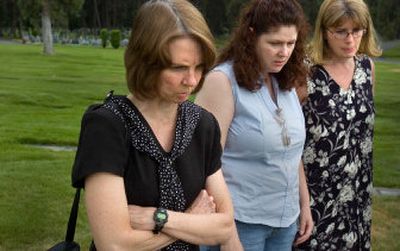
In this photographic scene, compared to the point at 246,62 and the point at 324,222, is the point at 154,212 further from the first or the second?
the point at 324,222

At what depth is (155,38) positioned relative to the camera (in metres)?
1.73

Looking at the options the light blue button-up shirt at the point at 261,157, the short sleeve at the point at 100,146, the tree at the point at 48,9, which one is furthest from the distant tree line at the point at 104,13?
the short sleeve at the point at 100,146

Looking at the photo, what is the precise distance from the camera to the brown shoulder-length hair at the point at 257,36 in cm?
250

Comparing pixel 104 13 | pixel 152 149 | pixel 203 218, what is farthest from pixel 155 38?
pixel 104 13

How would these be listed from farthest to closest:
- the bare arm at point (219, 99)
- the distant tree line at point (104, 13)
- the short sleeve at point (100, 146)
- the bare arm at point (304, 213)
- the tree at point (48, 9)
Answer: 1. the distant tree line at point (104, 13)
2. the tree at point (48, 9)
3. the bare arm at point (304, 213)
4. the bare arm at point (219, 99)
5. the short sleeve at point (100, 146)

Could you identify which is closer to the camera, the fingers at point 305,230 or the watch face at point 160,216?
the watch face at point 160,216

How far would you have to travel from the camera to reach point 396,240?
5504 mm

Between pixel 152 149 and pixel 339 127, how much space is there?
141 cm

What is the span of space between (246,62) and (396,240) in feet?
11.8

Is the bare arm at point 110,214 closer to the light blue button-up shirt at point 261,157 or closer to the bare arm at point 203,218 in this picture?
the bare arm at point 203,218

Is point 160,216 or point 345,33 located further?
point 345,33

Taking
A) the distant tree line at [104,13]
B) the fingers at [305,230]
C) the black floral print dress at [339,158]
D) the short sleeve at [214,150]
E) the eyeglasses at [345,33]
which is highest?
the eyeglasses at [345,33]

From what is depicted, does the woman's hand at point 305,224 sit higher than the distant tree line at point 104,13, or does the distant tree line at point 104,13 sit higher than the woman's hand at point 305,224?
the woman's hand at point 305,224

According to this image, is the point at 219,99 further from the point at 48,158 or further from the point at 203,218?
the point at 48,158
